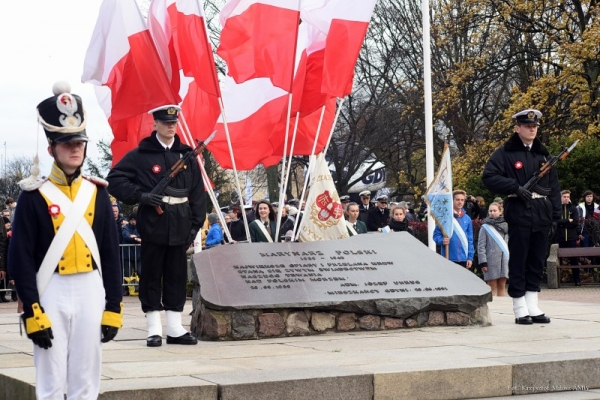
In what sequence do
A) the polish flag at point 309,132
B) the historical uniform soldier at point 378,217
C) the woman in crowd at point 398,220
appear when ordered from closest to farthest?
the polish flag at point 309,132 → the woman in crowd at point 398,220 → the historical uniform soldier at point 378,217

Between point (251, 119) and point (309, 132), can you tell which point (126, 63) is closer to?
point (251, 119)

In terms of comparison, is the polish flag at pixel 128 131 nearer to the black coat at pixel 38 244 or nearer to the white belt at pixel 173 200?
the white belt at pixel 173 200

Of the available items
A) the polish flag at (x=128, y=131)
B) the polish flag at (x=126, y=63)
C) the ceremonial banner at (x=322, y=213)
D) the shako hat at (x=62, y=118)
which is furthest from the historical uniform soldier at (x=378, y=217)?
the shako hat at (x=62, y=118)

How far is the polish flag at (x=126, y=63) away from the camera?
35.8 ft

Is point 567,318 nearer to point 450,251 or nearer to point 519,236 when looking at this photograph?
point 519,236

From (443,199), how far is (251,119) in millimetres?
4701

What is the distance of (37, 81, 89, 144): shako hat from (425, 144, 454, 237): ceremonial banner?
1083 cm

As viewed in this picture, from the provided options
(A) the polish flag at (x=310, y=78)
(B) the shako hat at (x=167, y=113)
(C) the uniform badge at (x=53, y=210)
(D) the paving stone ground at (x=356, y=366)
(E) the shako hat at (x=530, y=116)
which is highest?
(A) the polish flag at (x=310, y=78)

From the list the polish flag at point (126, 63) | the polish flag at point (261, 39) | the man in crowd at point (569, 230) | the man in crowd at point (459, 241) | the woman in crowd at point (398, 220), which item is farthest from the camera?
the man in crowd at point (569, 230)

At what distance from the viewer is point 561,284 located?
68.6 feet

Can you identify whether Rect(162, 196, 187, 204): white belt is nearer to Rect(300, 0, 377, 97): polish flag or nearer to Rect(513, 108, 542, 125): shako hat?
Rect(300, 0, 377, 97): polish flag

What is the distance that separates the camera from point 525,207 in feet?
33.9

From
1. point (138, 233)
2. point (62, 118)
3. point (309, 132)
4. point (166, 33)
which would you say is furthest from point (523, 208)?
point (62, 118)

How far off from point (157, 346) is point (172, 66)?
12.0ft
